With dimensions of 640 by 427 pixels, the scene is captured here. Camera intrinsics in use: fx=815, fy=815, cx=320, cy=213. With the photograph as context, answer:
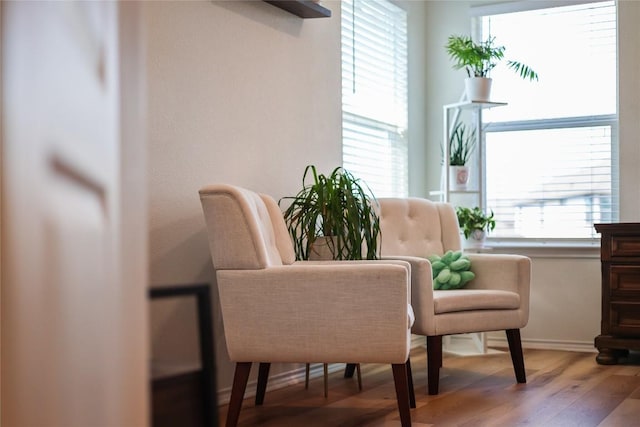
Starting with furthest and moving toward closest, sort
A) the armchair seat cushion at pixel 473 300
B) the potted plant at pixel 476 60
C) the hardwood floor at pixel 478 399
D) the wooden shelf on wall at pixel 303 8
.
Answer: the potted plant at pixel 476 60, the wooden shelf on wall at pixel 303 8, the armchair seat cushion at pixel 473 300, the hardwood floor at pixel 478 399

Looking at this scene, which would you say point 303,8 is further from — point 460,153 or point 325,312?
point 325,312

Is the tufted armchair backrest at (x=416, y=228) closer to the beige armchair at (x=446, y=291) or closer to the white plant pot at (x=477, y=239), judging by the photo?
the beige armchair at (x=446, y=291)

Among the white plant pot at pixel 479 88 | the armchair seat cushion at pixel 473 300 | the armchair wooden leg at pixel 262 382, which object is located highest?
the white plant pot at pixel 479 88

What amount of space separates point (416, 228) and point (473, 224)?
2.10 feet

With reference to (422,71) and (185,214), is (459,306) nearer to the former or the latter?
(185,214)

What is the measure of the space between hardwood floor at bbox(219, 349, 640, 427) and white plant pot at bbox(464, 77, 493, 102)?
1.54 metres

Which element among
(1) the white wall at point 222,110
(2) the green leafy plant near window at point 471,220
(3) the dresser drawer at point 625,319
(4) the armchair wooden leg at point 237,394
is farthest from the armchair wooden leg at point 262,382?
(3) the dresser drawer at point 625,319

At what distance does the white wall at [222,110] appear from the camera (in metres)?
3.09

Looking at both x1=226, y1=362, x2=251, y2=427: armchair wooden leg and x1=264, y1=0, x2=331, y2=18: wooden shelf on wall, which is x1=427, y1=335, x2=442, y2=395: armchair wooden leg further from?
x1=264, y1=0, x2=331, y2=18: wooden shelf on wall

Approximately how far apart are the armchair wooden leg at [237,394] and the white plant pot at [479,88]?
2.57m

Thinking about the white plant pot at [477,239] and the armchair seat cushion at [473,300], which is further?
the white plant pot at [477,239]

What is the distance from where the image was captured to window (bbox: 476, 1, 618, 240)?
4895 mm

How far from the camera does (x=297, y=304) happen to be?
108 inches

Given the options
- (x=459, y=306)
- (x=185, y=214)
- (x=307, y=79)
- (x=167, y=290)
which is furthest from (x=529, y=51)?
(x=167, y=290)
